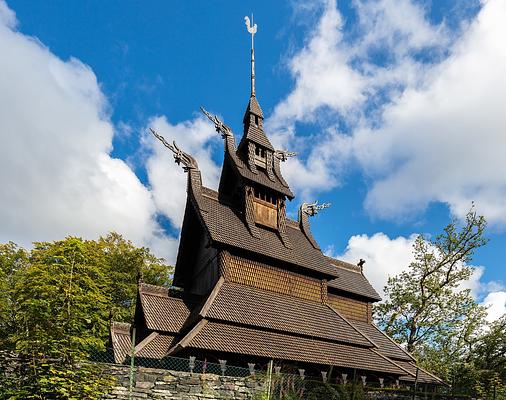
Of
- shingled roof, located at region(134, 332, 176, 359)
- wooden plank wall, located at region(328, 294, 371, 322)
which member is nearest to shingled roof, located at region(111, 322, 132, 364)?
shingled roof, located at region(134, 332, 176, 359)

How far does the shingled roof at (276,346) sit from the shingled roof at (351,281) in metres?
6.74

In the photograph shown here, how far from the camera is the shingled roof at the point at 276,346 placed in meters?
12.4

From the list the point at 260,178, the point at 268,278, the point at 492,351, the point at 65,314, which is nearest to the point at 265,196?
the point at 260,178

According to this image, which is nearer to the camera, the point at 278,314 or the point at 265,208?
the point at 278,314

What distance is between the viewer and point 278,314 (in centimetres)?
1525

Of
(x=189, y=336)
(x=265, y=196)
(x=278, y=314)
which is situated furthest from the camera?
(x=265, y=196)

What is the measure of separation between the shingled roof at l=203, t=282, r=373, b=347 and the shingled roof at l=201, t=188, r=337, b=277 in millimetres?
1631

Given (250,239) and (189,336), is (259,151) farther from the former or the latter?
(189,336)

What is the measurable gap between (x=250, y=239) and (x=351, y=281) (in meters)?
10.1

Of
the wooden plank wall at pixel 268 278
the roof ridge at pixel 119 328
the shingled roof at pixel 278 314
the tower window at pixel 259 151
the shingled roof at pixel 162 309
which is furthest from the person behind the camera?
the tower window at pixel 259 151

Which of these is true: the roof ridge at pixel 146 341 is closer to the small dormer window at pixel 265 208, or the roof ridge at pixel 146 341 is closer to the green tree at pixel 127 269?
the small dormer window at pixel 265 208

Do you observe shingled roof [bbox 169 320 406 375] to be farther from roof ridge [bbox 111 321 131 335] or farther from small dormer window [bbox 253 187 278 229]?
roof ridge [bbox 111 321 131 335]

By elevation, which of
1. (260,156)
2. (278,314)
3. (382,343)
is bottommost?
(382,343)

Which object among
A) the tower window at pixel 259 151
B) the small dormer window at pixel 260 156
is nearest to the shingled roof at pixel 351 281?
the small dormer window at pixel 260 156
